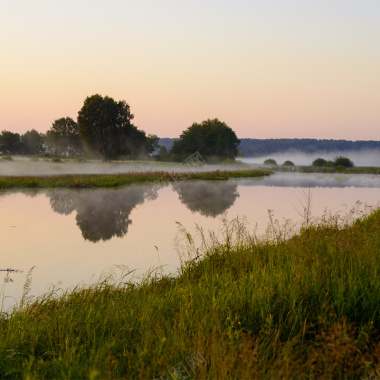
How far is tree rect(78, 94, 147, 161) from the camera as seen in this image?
64000mm

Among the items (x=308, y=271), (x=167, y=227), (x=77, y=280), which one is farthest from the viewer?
(x=167, y=227)

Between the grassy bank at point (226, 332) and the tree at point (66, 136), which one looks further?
the tree at point (66, 136)

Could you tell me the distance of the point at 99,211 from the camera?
59.1 ft

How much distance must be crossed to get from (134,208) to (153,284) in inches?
477

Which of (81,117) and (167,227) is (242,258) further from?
(81,117)

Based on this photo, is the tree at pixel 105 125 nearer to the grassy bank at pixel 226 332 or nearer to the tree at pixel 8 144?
the tree at pixel 8 144

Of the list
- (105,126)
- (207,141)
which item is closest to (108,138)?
(105,126)

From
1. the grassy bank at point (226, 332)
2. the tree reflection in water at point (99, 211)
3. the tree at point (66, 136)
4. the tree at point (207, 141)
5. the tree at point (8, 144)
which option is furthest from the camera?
the tree at point (8, 144)

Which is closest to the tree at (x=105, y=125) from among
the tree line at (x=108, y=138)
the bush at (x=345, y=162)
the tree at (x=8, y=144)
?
the tree line at (x=108, y=138)

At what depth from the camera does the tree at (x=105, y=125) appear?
210 feet

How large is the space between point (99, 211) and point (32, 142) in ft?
339

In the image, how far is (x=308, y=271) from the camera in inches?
215

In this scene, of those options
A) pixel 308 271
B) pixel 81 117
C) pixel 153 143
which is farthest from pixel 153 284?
pixel 153 143

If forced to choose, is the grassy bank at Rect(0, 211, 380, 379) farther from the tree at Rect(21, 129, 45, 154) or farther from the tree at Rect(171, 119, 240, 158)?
the tree at Rect(21, 129, 45, 154)
